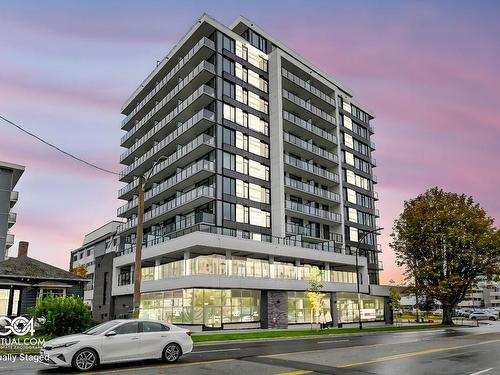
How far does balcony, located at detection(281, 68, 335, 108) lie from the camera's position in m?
58.4

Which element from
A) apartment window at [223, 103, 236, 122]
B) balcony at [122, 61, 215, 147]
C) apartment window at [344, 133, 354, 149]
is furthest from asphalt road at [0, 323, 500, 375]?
apartment window at [344, 133, 354, 149]

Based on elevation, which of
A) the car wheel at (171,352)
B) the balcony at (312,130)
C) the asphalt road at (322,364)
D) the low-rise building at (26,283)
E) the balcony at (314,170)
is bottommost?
the asphalt road at (322,364)

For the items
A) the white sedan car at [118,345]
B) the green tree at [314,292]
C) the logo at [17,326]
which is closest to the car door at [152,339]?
the white sedan car at [118,345]

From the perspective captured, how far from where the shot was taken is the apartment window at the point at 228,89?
5122 cm

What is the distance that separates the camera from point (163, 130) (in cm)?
5844

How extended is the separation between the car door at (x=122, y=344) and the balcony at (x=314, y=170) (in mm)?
41038

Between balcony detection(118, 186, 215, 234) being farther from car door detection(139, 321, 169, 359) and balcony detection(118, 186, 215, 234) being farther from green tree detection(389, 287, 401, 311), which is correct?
green tree detection(389, 287, 401, 311)

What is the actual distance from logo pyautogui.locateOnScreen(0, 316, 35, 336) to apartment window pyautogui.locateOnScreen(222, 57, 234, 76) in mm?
35900

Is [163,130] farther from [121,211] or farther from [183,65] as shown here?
[121,211]

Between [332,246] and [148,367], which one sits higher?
[332,246]

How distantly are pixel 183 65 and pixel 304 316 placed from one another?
32.3 meters

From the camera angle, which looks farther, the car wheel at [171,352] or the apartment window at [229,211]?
the apartment window at [229,211]

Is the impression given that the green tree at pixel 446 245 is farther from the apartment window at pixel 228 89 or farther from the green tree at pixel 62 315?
the green tree at pixel 62 315

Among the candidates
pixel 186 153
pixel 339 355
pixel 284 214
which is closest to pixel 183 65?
pixel 186 153
